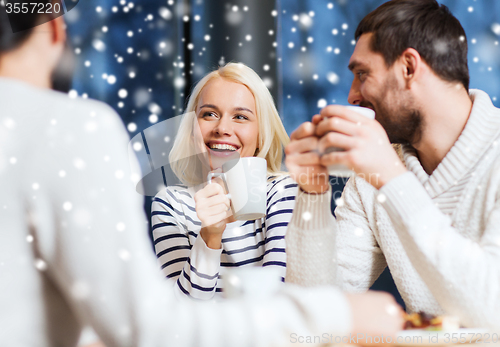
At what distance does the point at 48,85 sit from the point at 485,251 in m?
0.73

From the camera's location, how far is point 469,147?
885 millimetres

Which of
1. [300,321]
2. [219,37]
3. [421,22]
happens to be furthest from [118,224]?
[219,37]

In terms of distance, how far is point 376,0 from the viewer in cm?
155

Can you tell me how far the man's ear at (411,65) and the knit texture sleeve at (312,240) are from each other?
0.40m

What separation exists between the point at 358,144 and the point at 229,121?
26.5 inches

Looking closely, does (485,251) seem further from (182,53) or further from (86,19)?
(86,19)

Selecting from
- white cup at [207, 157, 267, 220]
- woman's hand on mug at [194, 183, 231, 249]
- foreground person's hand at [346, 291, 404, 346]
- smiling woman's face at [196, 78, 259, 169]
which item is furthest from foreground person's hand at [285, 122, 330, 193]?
smiling woman's face at [196, 78, 259, 169]

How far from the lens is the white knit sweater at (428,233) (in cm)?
65

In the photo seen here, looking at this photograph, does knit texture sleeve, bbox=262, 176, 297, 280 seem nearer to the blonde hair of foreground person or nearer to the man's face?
the blonde hair of foreground person

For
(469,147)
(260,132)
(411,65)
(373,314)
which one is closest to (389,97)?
(411,65)

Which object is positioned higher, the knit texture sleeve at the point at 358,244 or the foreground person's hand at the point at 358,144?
the foreground person's hand at the point at 358,144

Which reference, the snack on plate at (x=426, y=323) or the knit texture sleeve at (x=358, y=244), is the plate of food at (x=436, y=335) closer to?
the snack on plate at (x=426, y=323)

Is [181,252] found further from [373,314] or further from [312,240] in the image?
[373,314]

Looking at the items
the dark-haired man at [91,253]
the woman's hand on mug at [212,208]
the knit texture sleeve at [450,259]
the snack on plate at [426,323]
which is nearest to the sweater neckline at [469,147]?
the knit texture sleeve at [450,259]
